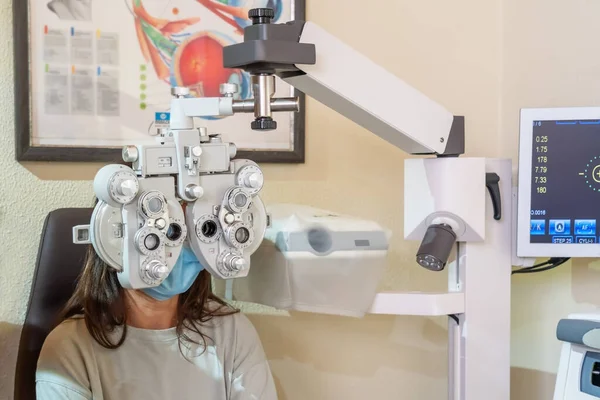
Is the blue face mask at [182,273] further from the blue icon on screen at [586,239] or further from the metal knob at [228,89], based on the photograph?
the blue icon on screen at [586,239]

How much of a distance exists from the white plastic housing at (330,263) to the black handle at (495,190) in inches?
8.8

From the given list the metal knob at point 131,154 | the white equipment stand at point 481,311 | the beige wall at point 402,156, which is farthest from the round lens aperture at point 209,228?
the beige wall at point 402,156

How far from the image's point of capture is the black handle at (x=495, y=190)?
1.39 meters

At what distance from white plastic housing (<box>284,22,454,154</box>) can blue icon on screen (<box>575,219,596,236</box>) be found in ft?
1.23

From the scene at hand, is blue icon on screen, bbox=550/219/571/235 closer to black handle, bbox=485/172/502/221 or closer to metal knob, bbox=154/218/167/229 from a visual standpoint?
black handle, bbox=485/172/502/221

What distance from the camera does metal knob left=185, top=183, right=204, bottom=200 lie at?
1.00 m

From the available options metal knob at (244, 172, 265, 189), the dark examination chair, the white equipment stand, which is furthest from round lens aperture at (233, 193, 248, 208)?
the dark examination chair

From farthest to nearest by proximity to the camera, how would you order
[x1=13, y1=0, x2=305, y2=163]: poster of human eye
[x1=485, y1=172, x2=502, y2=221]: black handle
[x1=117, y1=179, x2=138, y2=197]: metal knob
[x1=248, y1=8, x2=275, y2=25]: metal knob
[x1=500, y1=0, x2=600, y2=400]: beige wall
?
1. [x1=500, y1=0, x2=600, y2=400]: beige wall
2. [x1=13, y1=0, x2=305, y2=163]: poster of human eye
3. [x1=485, y1=172, x2=502, y2=221]: black handle
4. [x1=248, y1=8, x2=275, y2=25]: metal knob
5. [x1=117, y1=179, x2=138, y2=197]: metal knob

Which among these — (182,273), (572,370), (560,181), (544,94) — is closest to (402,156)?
(544,94)

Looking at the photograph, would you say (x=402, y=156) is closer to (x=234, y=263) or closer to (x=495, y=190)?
(x=495, y=190)

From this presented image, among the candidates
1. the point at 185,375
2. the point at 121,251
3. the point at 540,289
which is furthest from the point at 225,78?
the point at 540,289

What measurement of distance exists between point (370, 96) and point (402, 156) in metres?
0.69

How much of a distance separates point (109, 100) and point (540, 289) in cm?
115

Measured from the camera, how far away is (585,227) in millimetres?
1470
